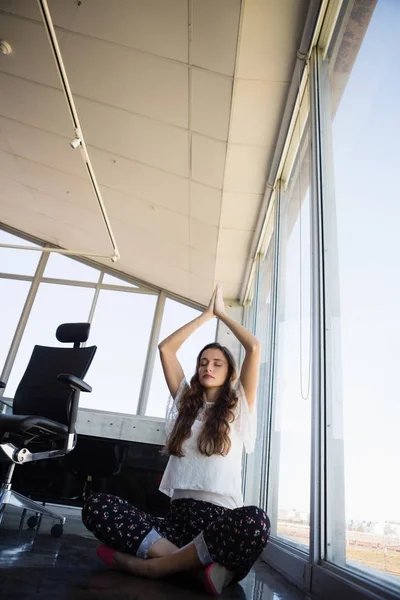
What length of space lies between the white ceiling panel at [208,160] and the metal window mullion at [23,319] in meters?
3.58

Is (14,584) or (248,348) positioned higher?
(248,348)

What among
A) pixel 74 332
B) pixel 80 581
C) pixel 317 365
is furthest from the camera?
pixel 74 332

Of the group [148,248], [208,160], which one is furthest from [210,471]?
[148,248]

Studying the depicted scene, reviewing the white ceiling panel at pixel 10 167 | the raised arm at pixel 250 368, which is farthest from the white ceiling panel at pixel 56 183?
the raised arm at pixel 250 368

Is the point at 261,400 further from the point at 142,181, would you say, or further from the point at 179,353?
the point at 179,353

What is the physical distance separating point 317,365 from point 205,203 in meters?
2.50

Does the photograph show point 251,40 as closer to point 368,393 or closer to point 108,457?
point 368,393

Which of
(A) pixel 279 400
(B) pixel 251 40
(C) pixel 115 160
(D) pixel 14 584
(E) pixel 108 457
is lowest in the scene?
(D) pixel 14 584

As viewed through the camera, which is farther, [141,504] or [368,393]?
[141,504]

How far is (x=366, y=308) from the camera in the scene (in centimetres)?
123

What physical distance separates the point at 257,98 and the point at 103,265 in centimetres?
402

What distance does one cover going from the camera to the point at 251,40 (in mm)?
2246

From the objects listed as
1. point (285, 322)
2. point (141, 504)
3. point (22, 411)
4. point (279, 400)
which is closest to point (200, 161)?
point (285, 322)

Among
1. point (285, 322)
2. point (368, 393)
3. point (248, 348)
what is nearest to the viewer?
point (368, 393)
